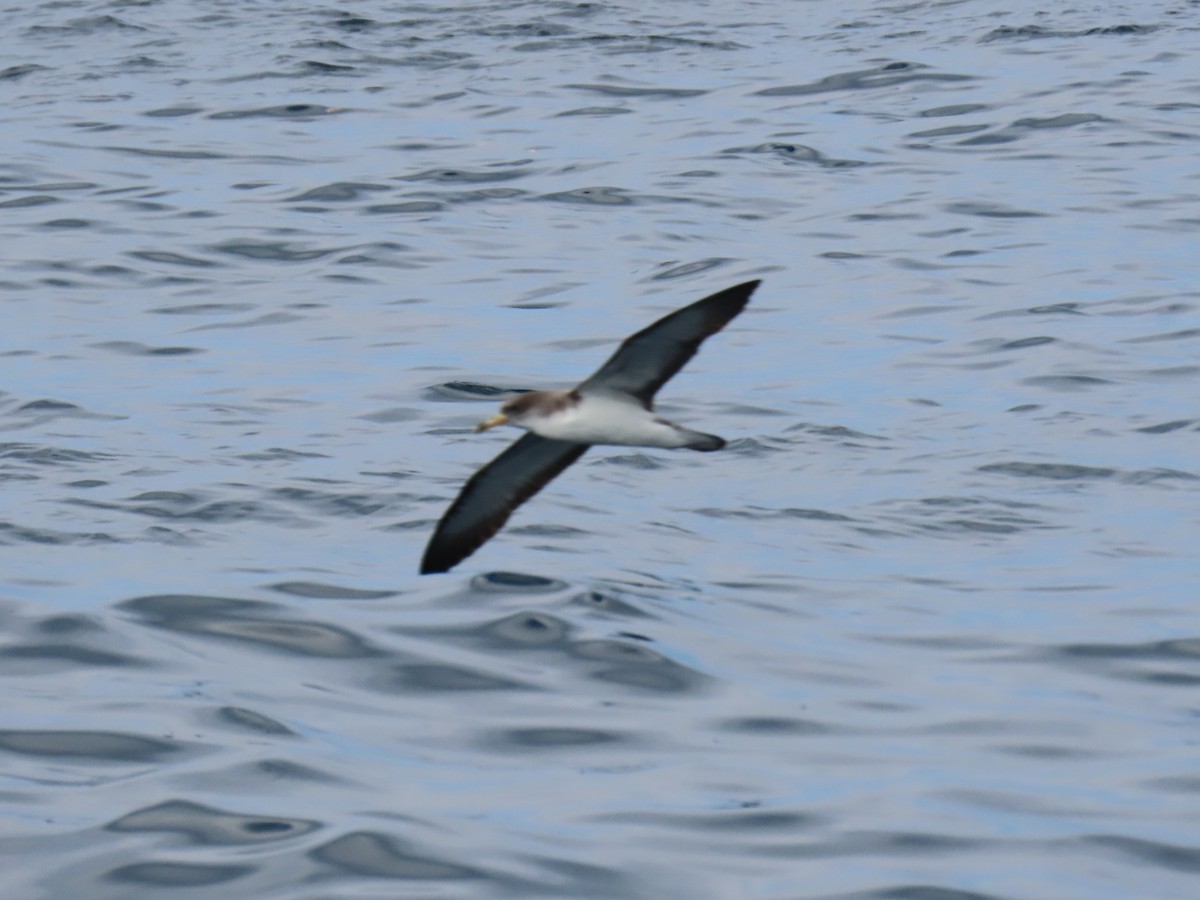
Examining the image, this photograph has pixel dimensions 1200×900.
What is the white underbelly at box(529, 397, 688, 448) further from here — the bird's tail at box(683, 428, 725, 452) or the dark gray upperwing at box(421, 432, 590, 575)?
the dark gray upperwing at box(421, 432, 590, 575)

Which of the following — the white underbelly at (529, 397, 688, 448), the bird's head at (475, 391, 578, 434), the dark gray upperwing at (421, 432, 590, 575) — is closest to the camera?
the white underbelly at (529, 397, 688, 448)

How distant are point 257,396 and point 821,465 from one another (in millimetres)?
3668

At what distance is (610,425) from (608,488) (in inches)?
122

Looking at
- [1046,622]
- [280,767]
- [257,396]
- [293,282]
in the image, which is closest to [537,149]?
[293,282]

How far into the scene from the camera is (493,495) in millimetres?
8867

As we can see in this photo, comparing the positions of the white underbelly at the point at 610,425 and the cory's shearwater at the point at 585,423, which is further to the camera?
the white underbelly at the point at 610,425

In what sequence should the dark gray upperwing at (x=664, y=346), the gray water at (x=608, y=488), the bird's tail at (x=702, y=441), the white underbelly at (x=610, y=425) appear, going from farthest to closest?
the white underbelly at (x=610, y=425) < the bird's tail at (x=702, y=441) < the dark gray upperwing at (x=664, y=346) < the gray water at (x=608, y=488)

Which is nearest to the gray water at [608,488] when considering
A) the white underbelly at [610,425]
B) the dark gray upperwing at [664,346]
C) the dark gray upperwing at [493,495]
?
the dark gray upperwing at [493,495]

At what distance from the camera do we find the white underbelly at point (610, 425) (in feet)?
26.3

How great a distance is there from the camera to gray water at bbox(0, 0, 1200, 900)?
6645 mm

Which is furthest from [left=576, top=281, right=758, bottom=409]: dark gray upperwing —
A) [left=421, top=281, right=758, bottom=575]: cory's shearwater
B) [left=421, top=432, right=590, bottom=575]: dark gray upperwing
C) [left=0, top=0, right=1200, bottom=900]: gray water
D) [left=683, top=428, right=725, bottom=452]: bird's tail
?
[left=0, top=0, right=1200, bottom=900]: gray water

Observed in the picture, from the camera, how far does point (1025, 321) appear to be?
14.0 metres

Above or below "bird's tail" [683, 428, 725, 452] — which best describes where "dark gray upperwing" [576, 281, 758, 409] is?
above

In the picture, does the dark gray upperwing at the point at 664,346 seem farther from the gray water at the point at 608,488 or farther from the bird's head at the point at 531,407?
the gray water at the point at 608,488
